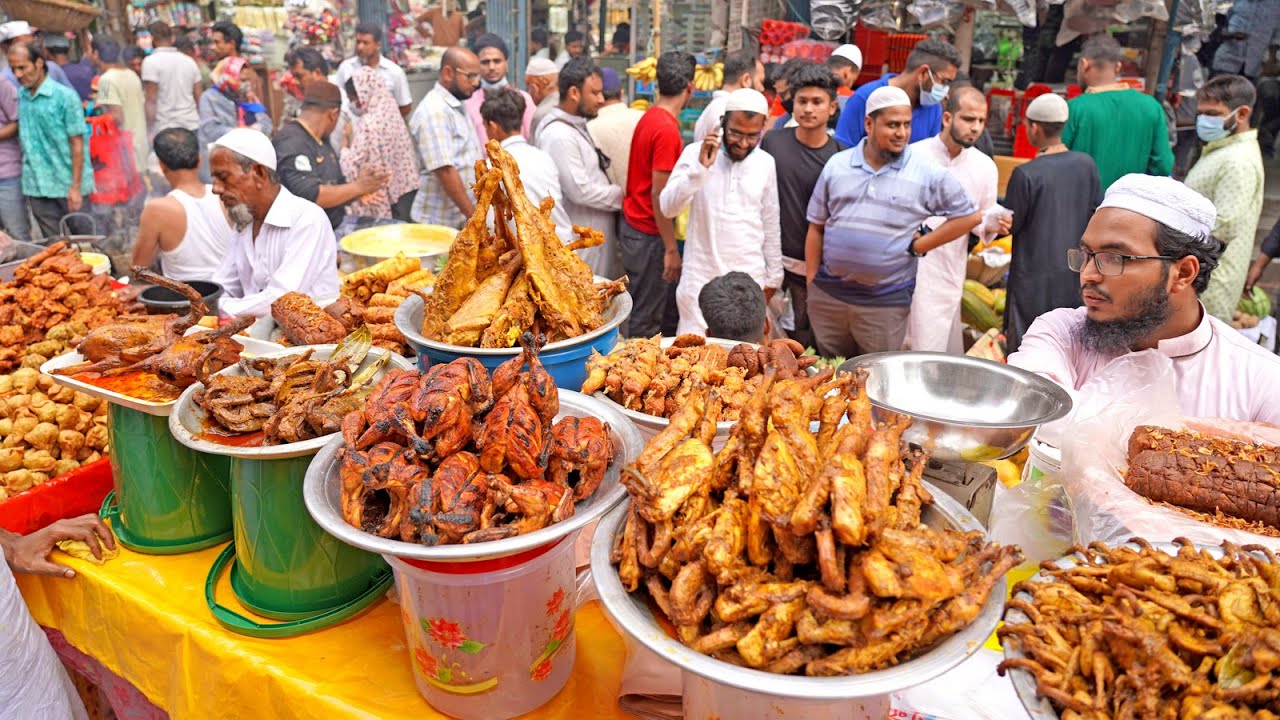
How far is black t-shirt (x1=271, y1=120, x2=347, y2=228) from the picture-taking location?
601 centimetres

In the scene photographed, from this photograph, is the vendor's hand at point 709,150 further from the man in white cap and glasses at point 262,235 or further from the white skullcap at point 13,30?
the white skullcap at point 13,30

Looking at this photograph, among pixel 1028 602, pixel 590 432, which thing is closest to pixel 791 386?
pixel 590 432

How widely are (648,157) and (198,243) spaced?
3.28 metres

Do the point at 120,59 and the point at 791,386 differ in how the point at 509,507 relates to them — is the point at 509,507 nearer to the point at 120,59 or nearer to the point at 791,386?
the point at 791,386

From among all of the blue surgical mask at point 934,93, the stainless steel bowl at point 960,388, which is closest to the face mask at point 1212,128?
the blue surgical mask at point 934,93

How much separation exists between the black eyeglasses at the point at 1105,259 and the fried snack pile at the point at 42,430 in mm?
3654

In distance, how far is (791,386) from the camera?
160cm

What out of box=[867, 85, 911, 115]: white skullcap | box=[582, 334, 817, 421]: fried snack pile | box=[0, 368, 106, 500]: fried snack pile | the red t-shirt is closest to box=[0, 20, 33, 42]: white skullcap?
the red t-shirt

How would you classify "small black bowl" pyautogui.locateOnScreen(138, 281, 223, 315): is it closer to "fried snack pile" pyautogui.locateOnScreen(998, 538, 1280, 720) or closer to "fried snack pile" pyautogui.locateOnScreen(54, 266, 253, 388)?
"fried snack pile" pyautogui.locateOnScreen(54, 266, 253, 388)

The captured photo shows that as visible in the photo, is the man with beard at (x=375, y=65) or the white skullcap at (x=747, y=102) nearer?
the white skullcap at (x=747, y=102)

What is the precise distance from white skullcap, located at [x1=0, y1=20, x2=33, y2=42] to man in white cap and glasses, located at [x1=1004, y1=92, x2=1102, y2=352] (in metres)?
9.26

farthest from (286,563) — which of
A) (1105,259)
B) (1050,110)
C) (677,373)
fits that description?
(1050,110)

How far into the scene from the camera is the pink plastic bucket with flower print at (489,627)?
170 cm

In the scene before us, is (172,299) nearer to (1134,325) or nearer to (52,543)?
(52,543)
